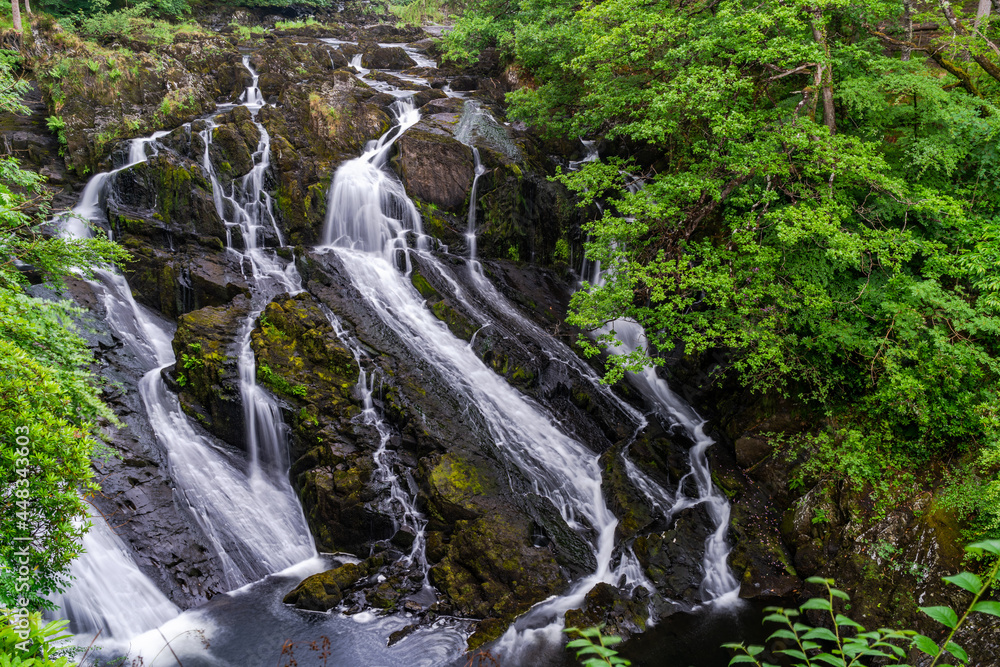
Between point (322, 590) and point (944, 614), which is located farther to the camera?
point (322, 590)

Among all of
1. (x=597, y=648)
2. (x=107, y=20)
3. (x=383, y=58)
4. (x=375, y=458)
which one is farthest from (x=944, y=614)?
(x=107, y=20)

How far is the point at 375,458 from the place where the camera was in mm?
10406

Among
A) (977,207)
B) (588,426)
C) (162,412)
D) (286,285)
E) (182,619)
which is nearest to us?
(182,619)

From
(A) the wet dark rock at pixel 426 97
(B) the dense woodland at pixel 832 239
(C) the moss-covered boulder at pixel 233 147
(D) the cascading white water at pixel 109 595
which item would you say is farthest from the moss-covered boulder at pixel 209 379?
(A) the wet dark rock at pixel 426 97

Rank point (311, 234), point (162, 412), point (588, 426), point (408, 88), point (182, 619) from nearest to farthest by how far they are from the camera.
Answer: point (182, 619)
point (162, 412)
point (588, 426)
point (311, 234)
point (408, 88)

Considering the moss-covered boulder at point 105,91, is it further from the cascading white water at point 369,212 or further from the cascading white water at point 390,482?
the cascading white water at point 390,482

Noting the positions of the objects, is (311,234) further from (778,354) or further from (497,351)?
(778,354)

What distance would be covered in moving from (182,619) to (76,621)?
1.33 metres

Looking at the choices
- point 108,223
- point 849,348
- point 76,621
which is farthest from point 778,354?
point 108,223

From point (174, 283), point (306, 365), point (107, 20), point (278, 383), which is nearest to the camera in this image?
point (278, 383)

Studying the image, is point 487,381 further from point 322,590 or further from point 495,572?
point 322,590

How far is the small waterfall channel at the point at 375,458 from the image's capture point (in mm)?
8102

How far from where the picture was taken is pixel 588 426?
1202cm

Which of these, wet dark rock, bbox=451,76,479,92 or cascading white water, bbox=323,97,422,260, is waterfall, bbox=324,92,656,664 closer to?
cascading white water, bbox=323,97,422,260
